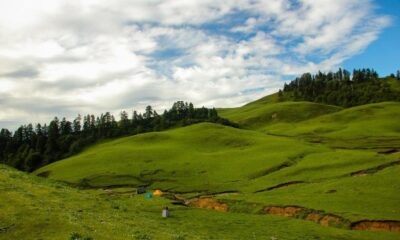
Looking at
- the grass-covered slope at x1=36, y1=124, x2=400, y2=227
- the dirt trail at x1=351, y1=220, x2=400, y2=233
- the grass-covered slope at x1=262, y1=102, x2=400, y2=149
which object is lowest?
the dirt trail at x1=351, y1=220, x2=400, y2=233

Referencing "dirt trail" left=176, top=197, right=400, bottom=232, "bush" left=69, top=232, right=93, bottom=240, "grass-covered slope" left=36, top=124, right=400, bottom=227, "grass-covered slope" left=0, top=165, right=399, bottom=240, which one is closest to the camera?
"bush" left=69, top=232, right=93, bottom=240

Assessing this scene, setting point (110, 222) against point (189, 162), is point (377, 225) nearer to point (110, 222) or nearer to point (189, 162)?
point (110, 222)

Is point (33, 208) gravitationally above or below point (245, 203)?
above

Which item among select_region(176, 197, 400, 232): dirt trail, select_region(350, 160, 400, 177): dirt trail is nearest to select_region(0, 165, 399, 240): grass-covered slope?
select_region(176, 197, 400, 232): dirt trail

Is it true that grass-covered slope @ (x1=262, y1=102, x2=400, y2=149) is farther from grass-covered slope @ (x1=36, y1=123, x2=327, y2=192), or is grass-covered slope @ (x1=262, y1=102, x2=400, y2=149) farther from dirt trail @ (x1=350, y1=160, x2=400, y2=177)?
dirt trail @ (x1=350, y1=160, x2=400, y2=177)

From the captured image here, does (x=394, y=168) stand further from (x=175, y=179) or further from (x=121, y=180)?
(x=121, y=180)

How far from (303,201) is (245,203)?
333 inches

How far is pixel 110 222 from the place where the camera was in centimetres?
2795

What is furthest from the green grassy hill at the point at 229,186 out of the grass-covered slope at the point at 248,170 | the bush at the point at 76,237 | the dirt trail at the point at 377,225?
the bush at the point at 76,237

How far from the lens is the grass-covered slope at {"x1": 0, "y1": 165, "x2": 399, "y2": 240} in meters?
23.5

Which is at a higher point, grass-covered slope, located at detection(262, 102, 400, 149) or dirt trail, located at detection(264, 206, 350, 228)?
grass-covered slope, located at detection(262, 102, 400, 149)

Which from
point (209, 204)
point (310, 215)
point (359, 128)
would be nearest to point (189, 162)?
point (209, 204)

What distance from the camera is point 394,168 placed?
67.8 m

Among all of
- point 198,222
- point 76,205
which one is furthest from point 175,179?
point 76,205
